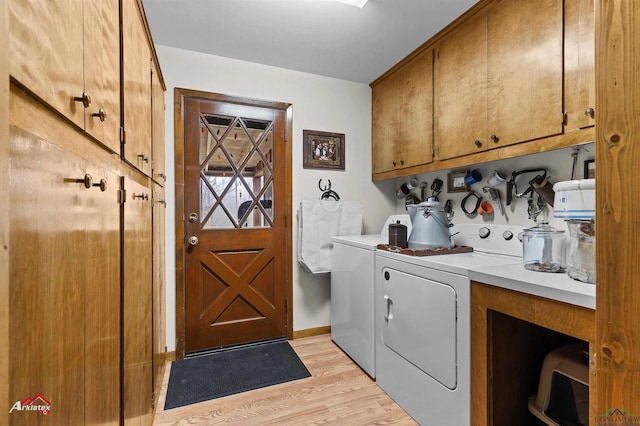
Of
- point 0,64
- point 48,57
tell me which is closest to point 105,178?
point 48,57

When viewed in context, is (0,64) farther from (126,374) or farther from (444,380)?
(444,380)

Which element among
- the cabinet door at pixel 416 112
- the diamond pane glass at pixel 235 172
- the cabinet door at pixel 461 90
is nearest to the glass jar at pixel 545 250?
the cabinet door at pixel 461 90

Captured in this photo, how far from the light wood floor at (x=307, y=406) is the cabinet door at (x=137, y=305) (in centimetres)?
32

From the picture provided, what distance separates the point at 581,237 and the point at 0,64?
1615 millimetres

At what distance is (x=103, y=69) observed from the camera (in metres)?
0.83

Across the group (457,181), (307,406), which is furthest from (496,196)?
(307,406)

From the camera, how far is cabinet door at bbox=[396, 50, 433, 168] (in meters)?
2.23

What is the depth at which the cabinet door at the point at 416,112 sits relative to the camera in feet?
7.33

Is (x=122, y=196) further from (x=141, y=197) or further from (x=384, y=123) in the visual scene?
(x=384, y=123)

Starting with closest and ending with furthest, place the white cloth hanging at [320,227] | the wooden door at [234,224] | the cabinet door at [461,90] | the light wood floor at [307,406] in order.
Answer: the light wood floor at [307,406], the cabinet door at [461,90], the wooden door at [234,224], the white cloth hanging at [320,227]

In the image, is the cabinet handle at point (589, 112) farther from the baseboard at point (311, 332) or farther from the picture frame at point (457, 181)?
the baseboard at point (311, 332)

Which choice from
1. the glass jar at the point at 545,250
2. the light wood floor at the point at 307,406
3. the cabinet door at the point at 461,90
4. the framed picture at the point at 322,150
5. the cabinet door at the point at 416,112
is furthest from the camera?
the framed picture at the point at 322,150

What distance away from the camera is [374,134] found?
2.95 metres

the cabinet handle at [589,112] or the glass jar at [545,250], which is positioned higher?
the cabinet handle at [589,112]
